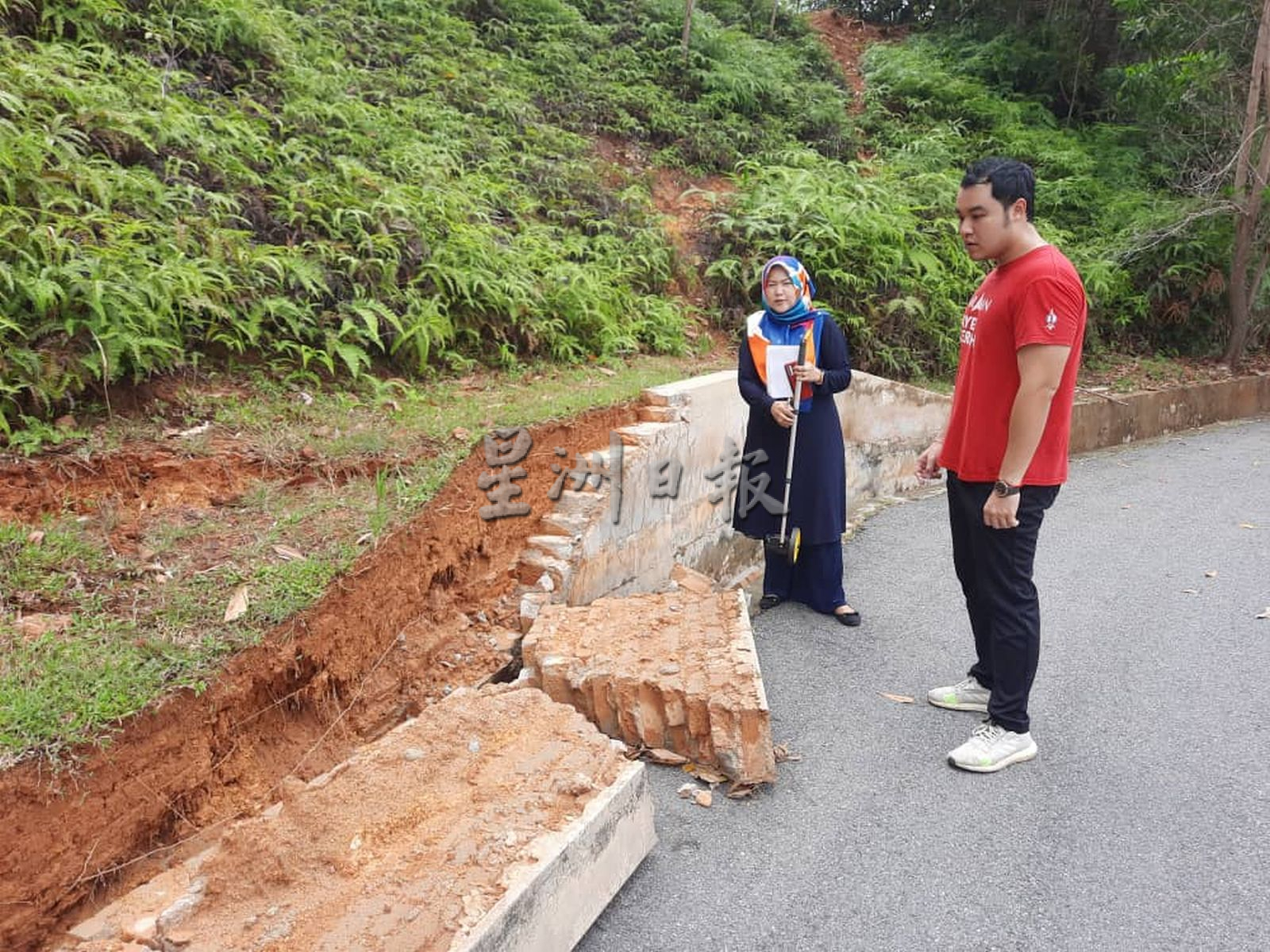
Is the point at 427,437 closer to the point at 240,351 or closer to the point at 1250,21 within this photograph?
the point at 240,351

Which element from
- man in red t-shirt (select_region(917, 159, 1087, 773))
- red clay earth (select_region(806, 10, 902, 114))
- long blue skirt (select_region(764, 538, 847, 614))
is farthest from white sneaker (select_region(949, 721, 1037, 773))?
red clay earth (select_region(806, 10, 902, 114))

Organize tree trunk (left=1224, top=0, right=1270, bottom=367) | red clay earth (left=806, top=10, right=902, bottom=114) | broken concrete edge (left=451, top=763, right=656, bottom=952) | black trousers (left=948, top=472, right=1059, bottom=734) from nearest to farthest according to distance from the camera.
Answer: broken concrete edge (left=451, top=763, right=656, bottom=952)
black trousers (left=948, top=472, right=1059, bottom=734)
tree trunk (left=1224, top=0, right=1270, bottom=367)
red clay earth (left=806, top=10, right=902, bottom=114)

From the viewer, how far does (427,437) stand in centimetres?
504

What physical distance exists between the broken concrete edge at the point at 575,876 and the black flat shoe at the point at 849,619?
2.42 meters

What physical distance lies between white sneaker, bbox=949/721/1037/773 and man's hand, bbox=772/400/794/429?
6.50ft

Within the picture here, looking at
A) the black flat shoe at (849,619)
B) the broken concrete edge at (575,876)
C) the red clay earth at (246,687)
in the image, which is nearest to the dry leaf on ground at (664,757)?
the broken concrete edge at (575,876)

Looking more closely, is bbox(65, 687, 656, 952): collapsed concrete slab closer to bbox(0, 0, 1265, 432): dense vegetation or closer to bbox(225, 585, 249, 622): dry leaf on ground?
bbox(225, 585, 249, 622): dry leaf on ground

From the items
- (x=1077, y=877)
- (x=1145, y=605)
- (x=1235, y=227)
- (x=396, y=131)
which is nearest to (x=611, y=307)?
(x=396, y=131)

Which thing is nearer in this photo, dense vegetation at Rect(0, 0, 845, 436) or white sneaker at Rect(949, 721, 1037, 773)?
white sneaker at Rect(949, 721, 1037, 773)

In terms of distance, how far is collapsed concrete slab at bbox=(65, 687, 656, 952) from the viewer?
2.22 metres

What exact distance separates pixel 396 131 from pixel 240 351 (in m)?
4.15

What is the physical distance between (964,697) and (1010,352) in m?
1.72

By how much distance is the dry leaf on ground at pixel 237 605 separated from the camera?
3299 mm

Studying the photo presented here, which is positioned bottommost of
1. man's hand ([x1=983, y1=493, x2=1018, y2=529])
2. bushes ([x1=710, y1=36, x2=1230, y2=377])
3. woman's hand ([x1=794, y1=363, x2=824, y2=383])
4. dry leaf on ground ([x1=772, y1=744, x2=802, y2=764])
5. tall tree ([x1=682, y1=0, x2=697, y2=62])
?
dry leaf on ground ([x1=772, y1=744, x2=802, y2=764])
